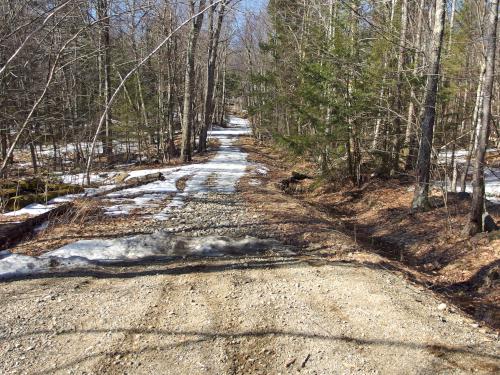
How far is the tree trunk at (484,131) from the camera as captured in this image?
300 inches

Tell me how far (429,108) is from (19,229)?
8.65m

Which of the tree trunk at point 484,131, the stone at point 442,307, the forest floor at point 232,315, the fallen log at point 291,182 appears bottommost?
the fallen log at point 291,182

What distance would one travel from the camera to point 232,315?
4.51 meters

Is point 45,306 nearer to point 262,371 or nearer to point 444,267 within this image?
point 262,371

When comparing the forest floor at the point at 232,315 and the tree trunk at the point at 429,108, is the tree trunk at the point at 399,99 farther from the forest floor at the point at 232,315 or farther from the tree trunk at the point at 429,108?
the forest floor at the point at 232,315

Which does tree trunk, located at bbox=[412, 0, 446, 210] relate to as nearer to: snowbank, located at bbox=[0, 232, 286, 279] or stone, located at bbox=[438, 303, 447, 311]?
stone, located at bbox=[438, 303, 447, 311]

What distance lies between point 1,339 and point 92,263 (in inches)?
84.6

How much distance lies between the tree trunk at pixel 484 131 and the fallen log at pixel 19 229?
26.4 feet


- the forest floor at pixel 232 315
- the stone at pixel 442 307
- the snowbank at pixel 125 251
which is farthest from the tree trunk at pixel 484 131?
the snowbank at pixel 125 251

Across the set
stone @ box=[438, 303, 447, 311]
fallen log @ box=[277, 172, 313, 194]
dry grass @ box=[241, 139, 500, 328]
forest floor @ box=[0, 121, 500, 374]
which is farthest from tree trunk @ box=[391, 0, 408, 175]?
stone @ box=[438, 303, 447, 311]

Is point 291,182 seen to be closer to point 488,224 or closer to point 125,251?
point 488,224

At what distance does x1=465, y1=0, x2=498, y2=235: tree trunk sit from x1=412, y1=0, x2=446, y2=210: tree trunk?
1128 mm

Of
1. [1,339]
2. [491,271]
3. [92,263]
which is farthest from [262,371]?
[491,271]

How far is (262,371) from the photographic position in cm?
354
